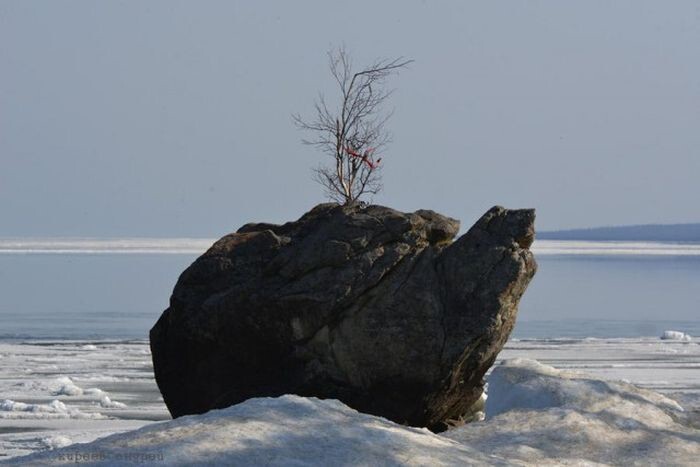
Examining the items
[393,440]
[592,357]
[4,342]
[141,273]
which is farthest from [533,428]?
[141,273]

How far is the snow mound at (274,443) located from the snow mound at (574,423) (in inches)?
47.4

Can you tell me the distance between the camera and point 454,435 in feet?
32.2

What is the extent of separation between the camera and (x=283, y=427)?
24.9 ft

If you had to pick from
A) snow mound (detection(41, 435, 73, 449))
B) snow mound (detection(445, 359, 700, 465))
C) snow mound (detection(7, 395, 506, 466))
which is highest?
snow mound (detection(7, 395, 506, 466))

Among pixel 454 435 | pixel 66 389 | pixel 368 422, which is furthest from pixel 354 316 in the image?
pixel 66 389

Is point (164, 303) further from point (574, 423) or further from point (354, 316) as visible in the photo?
point (574, 423)

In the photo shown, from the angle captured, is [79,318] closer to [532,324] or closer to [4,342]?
[4,342]

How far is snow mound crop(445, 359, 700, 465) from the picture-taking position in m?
9.17

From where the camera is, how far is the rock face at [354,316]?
12.3 m

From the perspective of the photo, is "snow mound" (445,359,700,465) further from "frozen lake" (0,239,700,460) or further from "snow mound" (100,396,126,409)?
"snow mound" (100,396,126,409)

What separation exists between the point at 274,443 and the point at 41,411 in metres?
7.72

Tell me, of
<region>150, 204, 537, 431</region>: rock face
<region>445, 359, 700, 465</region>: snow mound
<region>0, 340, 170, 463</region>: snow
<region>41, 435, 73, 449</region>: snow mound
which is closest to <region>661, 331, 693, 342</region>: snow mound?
<region>0, 340, 170, 463</region>: snow

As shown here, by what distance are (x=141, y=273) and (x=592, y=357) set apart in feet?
118

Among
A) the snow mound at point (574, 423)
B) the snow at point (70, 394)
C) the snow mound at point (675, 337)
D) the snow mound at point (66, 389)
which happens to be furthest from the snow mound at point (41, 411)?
the snow mound at point (675, 337)
